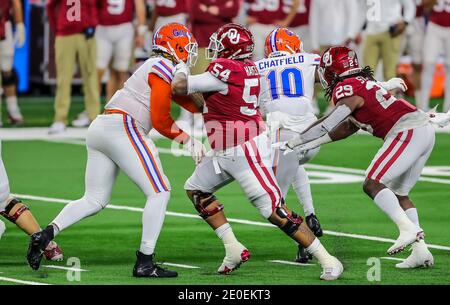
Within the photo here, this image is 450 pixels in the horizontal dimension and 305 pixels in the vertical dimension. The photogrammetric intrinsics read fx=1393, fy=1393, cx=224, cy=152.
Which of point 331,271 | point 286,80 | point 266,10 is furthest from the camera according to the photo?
point 266,10

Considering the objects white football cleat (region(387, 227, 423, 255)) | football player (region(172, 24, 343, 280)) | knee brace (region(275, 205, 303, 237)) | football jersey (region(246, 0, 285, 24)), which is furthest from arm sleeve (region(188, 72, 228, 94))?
football jersey (region(246, 0, 285, 24))

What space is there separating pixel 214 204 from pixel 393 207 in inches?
48.2

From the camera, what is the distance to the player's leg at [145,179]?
365 inches

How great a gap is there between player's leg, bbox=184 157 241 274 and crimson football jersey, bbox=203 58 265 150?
0.17 meters

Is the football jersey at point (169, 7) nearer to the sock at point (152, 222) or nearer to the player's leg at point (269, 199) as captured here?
A: the player's leg at point (269, 199)

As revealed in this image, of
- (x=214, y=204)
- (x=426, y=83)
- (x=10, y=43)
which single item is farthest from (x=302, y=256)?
(x=426, y=83)

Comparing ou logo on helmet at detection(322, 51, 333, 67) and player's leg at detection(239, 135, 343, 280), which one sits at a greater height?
ou logo on helmet at detection(322, 51, 333, 67)

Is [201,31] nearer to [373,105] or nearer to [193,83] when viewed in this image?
[373,105]

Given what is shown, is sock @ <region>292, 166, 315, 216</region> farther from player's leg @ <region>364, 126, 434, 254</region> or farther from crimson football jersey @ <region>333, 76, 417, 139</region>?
crimson football jersey @ <region>333, 76, 417, 139</region>

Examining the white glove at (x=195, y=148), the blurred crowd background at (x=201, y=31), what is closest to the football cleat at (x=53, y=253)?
the white glove at (x=195, y=148)

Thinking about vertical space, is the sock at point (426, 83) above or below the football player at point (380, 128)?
below

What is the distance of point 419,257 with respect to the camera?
9.59m

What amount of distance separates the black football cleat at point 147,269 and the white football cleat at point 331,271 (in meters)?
0.99

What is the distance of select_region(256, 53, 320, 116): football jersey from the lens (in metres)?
10.4
